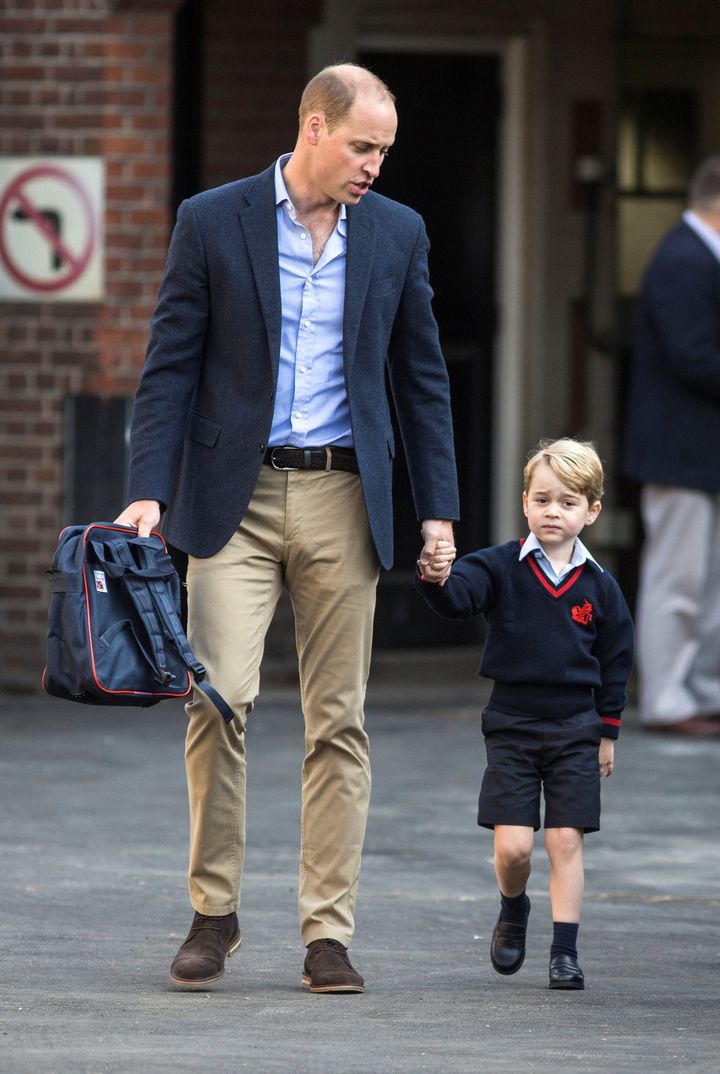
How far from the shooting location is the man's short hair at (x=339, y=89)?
17.0ft

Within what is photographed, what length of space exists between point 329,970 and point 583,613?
1.04 meters

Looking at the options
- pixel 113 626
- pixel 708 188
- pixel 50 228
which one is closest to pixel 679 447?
pixel 708 188

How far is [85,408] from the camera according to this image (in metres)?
9.91

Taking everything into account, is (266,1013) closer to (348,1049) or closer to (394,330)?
(348,1049)

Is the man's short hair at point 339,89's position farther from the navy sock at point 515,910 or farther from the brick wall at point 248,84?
the brick wall at point 248,84

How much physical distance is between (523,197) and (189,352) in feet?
20.2

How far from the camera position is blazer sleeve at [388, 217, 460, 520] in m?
5.52

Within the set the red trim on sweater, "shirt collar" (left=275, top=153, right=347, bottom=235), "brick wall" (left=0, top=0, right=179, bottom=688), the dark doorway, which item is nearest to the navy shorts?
the red trim on sweater

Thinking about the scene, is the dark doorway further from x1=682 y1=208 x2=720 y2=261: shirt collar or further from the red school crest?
the red school crest

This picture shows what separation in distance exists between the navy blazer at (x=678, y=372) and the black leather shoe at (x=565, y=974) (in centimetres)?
410

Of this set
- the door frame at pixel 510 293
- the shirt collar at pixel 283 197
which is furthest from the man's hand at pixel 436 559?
the door frame at pixel 510 293

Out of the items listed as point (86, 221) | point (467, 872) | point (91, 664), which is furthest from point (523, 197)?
point (91, 664)

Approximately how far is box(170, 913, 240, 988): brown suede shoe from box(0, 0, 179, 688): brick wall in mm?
4794

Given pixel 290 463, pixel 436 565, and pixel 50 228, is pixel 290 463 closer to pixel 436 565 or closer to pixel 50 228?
pixel 436 565
